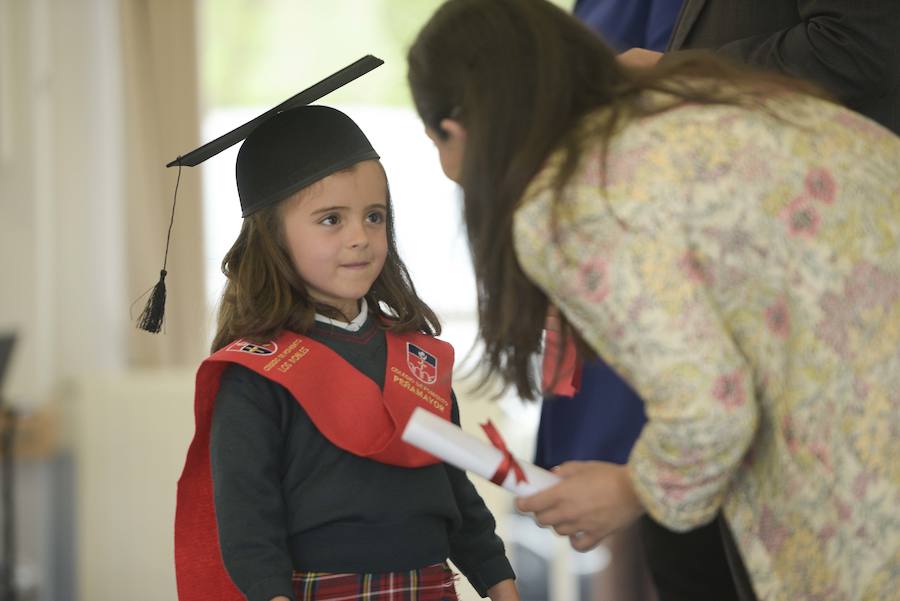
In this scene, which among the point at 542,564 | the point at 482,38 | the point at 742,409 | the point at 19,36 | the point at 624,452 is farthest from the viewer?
the point at 542,564

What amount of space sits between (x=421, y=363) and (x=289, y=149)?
0.36 meters

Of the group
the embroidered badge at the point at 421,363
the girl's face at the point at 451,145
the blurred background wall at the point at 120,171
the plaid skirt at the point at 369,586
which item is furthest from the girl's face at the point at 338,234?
the blurred background wall at the point at 120,171

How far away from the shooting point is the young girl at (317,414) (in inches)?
56.8

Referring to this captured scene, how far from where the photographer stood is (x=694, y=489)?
3.81 ft

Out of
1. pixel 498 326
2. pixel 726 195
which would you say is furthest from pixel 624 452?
pixel 726 195

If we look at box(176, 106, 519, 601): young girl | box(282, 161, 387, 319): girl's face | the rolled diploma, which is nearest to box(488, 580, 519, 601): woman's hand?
box(176, 106, 519, 601): young girl

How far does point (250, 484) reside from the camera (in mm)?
1409

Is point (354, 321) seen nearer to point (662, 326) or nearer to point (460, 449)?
point (460, 449)

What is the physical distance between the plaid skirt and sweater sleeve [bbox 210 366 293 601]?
0.07 m

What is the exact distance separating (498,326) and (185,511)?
589 millimetres

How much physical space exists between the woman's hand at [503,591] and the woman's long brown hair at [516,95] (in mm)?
495

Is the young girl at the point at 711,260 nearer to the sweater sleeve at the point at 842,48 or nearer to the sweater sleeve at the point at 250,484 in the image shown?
the sweater sleeve at the point at 842,48

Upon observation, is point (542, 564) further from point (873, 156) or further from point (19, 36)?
point (873, 156)

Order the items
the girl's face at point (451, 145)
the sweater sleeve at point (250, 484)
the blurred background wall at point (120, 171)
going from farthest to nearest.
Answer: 1. the blurred background wall at point (120, 171)
2. the sweater sleeve at point (250, 484)
3. the girl's face at point (451, 145)
